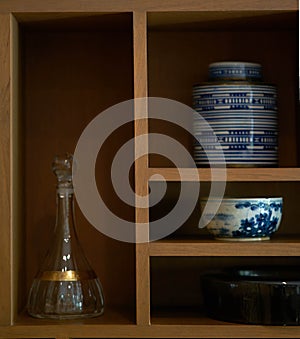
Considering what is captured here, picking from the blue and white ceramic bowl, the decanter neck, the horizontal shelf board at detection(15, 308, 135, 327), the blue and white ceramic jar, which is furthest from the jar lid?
the horizontal shelf board at detection(15, 308, 135, 327)

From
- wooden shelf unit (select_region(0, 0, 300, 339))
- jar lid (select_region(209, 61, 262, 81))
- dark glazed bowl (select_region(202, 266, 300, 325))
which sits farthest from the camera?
wooden shelf unit (select_region(0, 0, 300, 339))

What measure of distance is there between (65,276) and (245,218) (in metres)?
0.32

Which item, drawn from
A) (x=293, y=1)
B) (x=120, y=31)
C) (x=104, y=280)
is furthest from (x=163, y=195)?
(x=293, y=1)

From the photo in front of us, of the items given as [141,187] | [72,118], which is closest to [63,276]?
[141,187]

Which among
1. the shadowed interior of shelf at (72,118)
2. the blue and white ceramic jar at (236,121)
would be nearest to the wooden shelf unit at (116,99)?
the shadowed interior of shelf at (72,118)

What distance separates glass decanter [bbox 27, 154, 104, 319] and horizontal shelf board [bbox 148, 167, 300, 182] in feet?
0.61

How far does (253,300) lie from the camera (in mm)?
1197

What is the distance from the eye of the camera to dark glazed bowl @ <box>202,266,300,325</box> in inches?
46.7

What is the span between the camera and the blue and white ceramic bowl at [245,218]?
1.25m

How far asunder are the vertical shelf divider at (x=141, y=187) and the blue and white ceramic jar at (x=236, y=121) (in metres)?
0.12

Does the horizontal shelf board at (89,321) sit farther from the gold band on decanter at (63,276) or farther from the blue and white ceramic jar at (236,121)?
the blue and white ceramic jar at (236,121)

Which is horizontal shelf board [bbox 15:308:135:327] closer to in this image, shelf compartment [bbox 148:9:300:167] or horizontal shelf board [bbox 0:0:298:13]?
shelf compartment [bbox 148:9:300:167]

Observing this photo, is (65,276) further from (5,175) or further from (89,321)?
(5,175)

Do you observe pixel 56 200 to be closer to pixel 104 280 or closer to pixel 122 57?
pixel 104 280
